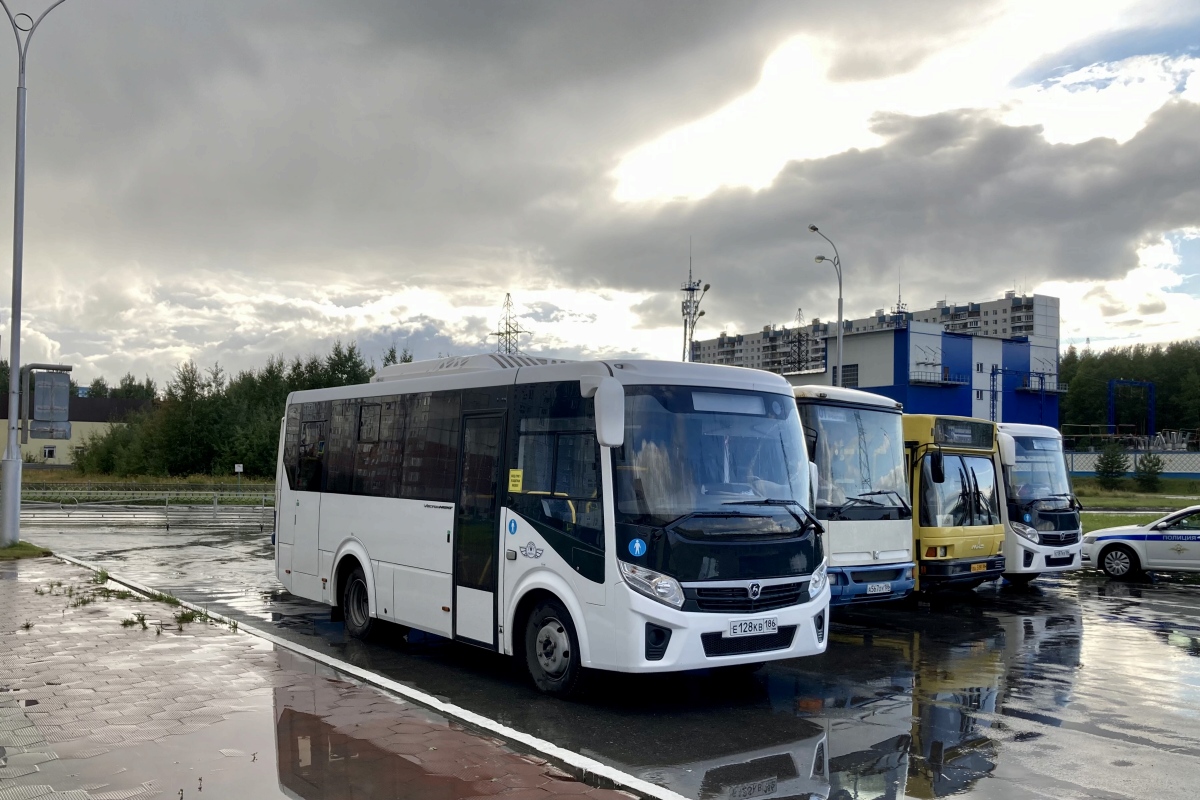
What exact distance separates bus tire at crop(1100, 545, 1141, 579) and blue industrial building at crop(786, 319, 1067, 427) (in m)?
47.6

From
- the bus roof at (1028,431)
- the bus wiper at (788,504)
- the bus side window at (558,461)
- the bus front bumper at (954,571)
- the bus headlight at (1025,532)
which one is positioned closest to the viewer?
the bus side window at (558,461)

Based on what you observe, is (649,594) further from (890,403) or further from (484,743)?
(890,403)

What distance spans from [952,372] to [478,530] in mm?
72089

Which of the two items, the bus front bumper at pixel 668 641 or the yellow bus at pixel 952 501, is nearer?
the bus front bumper at pixel 668 641

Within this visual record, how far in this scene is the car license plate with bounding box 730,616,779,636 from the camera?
8.28 meters

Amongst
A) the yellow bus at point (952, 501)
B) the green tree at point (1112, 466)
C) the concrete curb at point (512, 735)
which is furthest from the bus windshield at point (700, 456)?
the green tree at point (1112, 466)

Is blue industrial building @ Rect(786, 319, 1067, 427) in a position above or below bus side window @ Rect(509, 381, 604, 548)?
above

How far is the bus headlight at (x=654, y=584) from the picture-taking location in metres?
8.06

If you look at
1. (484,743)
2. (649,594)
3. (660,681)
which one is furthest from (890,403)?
(484,743)

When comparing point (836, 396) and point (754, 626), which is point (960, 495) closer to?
point (836, 396)

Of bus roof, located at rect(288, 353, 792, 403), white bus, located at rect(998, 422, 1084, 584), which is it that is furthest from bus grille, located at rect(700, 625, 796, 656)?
white bus, located at rect(998, 422, 1084, 584)

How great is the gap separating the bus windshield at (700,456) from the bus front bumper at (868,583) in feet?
11.8

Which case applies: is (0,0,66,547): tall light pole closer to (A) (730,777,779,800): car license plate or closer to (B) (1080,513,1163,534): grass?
(A) (730,777,779,800): car license plate

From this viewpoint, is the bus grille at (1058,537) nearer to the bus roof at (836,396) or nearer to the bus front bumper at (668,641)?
the bus roof at (836,396)
